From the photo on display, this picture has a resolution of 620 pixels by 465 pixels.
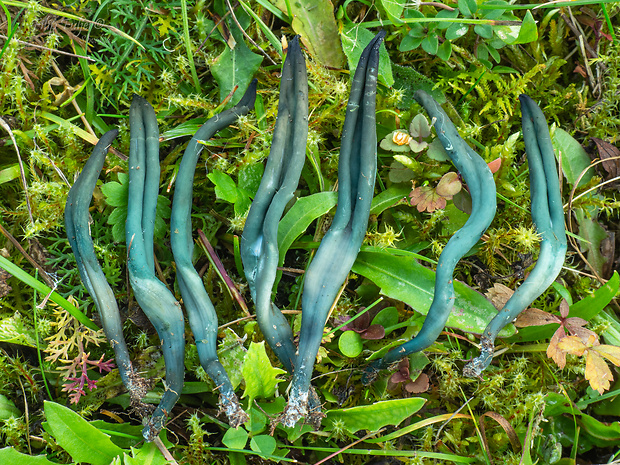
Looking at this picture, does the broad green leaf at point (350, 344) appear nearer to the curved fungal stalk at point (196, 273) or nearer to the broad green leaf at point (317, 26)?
the curved fungal stalk at point (196, 273)

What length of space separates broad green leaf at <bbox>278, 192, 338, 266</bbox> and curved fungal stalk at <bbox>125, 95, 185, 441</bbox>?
50 centimetres

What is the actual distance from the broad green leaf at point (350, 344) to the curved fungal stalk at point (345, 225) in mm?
120

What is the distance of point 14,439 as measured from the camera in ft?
5.89

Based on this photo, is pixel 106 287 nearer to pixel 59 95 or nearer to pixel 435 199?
pixel 59 95

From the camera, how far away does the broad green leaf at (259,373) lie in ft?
5.16

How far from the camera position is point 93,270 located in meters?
1.80

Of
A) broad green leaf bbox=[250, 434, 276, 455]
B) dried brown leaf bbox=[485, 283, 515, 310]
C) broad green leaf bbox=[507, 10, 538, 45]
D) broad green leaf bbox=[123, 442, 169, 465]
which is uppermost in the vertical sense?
broad green leaf bbox=[507, 10, 538, 45]

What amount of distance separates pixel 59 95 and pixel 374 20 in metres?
1.40

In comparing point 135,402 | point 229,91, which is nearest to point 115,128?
point 229,91

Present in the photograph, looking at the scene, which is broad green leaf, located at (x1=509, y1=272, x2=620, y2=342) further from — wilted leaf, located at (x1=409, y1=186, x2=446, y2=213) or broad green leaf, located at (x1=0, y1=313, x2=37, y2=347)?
broad green leaf, located at (x1=0, y1=313, x2=37, y2=347)

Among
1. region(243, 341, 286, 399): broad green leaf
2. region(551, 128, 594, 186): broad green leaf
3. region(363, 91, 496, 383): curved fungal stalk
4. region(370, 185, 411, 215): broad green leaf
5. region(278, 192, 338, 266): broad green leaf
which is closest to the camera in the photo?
region(243, 341, 286, 399): broad green leaf

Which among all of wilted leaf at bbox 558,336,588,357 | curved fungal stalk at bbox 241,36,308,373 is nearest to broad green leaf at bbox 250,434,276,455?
curved fungal stalk at bbox 241,36,308,373

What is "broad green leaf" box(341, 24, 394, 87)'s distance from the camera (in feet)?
6.26

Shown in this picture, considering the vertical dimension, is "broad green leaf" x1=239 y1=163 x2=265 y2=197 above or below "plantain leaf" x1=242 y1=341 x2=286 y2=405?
above
